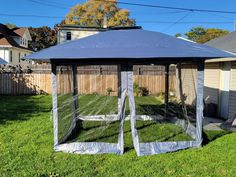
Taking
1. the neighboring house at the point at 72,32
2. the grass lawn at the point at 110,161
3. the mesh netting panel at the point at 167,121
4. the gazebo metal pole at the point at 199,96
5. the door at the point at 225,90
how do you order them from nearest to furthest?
the grass lawn at the point at 110,161 → the gazebo metal pole at the point at 199,96 → the mesh netting panel at the point at 167,121 → the door at the point at 225,90 → the neighboring house at the point at 72,32

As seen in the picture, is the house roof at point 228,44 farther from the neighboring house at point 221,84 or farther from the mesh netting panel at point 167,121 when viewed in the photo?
the mesh netting panel at point 167,121

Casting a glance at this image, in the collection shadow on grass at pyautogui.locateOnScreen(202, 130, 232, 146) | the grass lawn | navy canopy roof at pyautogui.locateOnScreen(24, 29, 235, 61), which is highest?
navy canopy roof at pyautogui.locateOnScreen(24, 29, 235, 61)

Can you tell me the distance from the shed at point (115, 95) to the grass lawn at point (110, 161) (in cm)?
32

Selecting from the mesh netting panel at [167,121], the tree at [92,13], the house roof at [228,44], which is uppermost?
the tree at [92,13]

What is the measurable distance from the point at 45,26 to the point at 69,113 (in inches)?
1705

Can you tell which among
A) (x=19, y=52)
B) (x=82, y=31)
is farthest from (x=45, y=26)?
(x=82, y=31)

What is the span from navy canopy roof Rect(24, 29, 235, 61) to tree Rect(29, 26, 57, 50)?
42.9 metres

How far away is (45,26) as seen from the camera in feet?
158

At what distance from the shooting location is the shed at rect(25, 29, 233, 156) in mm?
6059

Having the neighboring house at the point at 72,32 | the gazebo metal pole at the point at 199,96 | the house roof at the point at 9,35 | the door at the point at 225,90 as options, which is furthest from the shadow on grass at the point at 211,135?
the house roof at the point at 9,35

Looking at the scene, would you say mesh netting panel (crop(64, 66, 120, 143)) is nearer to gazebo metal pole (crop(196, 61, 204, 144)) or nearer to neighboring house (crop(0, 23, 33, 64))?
gazebo metal pole (crop(196, 61, 204, 144))

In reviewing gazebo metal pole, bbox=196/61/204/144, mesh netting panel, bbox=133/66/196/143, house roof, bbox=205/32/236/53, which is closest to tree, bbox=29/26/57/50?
mesh netting panel, bbox=133/66/196/143

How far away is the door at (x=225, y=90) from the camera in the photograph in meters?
10.6

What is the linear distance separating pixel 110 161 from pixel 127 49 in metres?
2.32
